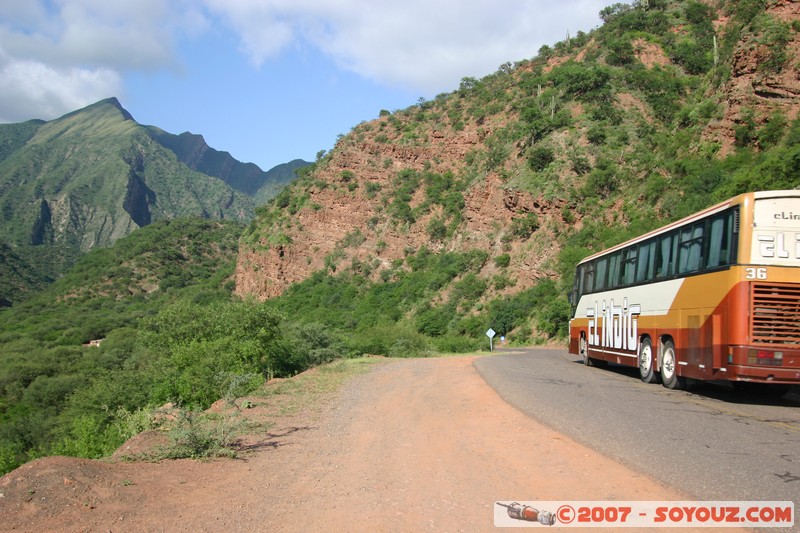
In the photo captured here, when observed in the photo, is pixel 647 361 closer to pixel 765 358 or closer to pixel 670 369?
pixel 670 369

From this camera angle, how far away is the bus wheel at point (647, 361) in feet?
50.0

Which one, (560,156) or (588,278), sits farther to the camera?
(560,156)

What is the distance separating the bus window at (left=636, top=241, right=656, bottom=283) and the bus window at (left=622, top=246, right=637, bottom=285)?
0.38 m

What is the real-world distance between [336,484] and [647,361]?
11702 mm

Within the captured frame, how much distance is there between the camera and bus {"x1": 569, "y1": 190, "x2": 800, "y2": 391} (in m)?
10.7

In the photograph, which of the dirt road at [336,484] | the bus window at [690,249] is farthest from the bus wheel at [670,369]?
the dirt road at [336,484]

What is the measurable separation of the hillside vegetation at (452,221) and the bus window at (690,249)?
10.2 metres

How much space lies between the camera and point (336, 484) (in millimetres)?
6391

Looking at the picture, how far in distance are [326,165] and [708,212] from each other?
68.0m

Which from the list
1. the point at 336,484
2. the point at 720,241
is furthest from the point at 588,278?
the point at 336,484

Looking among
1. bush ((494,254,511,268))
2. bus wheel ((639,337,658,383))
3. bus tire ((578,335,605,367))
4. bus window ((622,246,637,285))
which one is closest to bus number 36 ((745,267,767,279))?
bus wheel ((639,337,658,383))

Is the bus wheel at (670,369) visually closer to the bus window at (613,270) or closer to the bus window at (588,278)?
the bus window at (613,270)

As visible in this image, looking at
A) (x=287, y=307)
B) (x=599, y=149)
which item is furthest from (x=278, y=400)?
(x=287, y=307)

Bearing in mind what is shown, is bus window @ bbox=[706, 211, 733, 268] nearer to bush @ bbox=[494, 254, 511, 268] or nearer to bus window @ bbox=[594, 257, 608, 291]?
bus window @ bbox=[594, 257, 608, 291]
